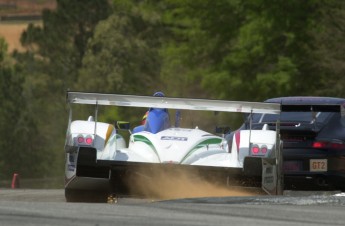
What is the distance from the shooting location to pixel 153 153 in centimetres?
1415

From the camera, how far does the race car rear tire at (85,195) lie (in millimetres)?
14359

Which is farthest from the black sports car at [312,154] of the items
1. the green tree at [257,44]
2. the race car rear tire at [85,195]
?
the green tree at [257,44]

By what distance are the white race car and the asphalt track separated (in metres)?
2.24

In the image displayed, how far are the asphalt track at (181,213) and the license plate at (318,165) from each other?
531 cm

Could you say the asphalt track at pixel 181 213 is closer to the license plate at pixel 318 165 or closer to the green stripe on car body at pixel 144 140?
the green stripe on car body at pixel 144 140

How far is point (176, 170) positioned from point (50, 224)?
16.0 feet

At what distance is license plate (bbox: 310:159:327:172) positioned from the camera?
16984 mm

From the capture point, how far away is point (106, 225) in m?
9.20

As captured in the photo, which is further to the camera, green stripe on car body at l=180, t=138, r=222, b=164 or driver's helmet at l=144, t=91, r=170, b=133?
driver's helmet at l=144, t=91, r=170, b=133

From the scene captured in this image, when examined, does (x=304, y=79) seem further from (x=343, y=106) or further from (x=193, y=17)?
(x=343, y=106)

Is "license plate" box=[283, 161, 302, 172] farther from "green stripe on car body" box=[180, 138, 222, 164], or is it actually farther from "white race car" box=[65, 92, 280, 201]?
"white race car" box=[65, 92, 280, 201]

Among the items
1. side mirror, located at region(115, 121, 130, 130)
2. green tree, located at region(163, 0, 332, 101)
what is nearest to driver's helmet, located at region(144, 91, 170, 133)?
side mirror, located at region(115, 121, 130, 130)

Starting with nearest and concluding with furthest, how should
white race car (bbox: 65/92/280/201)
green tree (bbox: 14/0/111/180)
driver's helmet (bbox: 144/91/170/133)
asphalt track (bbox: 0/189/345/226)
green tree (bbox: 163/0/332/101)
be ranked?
1. asphalt track (bbox: 0/189/345/226)
2. white race car (bbox: 65/92/280/201)
3. driver's helmet (bbox: 144/91/170/133)
4. green tree (bbox: 163/0/332/101)
5. green tree (bbox: 14/0/111/180)

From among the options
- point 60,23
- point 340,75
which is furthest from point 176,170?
point 60,23
